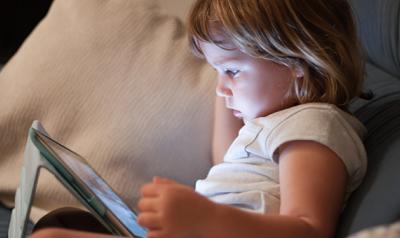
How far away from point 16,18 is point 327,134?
1371 millimetres

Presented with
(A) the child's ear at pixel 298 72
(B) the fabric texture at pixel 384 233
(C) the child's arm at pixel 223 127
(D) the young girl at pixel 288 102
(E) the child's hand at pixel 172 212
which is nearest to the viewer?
(B) the fabric texture at pixel 384 233

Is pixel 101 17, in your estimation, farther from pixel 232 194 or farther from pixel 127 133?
pixel 232 194

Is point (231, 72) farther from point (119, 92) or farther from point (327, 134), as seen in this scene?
point (119, 92)

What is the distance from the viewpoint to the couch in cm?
111

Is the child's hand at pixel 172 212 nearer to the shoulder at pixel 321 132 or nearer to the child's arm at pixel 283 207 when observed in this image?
the child's arm at pixel 283 207

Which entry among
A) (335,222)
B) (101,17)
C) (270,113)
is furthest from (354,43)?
(101,17)

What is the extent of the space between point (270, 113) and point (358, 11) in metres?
0.31

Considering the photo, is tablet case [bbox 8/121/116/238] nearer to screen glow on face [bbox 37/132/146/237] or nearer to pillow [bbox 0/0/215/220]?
screen glow on face [bbox 37/132/146/237]

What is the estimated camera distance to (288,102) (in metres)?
0.88

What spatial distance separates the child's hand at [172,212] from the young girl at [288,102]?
10cm

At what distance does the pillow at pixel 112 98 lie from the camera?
1.12 meters

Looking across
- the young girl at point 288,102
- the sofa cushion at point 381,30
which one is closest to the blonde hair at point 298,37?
the young girl at point 288,102

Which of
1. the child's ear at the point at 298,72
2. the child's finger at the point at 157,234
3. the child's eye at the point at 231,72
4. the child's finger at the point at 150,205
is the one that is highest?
the child's eye at the point at 231,72

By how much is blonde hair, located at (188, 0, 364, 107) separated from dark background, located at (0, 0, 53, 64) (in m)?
1.13
